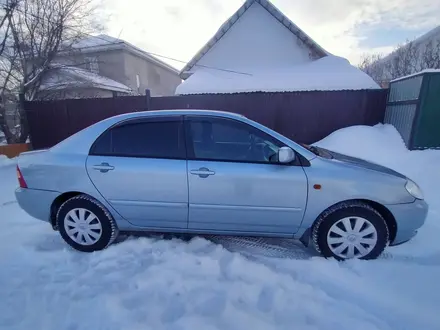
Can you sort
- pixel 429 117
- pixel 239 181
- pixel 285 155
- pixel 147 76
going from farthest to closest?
1. pixel 147 76
2. pixel 429 117
3. pixel 239 181
4. pixel 285 155

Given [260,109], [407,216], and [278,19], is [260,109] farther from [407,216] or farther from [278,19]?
[278,19]

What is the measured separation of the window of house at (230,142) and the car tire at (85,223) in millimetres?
1245

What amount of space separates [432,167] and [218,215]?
4.64 meters

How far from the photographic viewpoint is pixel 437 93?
17.4 feet

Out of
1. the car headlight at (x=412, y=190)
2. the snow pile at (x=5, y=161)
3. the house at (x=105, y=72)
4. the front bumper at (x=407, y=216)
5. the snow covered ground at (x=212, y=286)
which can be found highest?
the house at (x=105, y=72)

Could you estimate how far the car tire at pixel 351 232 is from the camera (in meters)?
2.45

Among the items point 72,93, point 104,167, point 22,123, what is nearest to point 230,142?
point 104,167

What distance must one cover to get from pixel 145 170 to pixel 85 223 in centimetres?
94

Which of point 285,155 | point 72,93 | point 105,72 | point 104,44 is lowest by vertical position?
point 285,155

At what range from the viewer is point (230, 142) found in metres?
2.64

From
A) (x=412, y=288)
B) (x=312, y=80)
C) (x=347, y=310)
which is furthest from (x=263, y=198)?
(x=312, y=80)

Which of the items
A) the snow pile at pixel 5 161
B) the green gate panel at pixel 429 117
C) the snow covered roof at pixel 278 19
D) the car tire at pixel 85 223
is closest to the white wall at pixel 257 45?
the snow covered roof at pixel 278 19

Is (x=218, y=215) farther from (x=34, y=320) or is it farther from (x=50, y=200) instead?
(x=50, y=200)

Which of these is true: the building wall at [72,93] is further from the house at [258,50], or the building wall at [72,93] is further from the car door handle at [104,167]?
the car door handle at [104,167]
